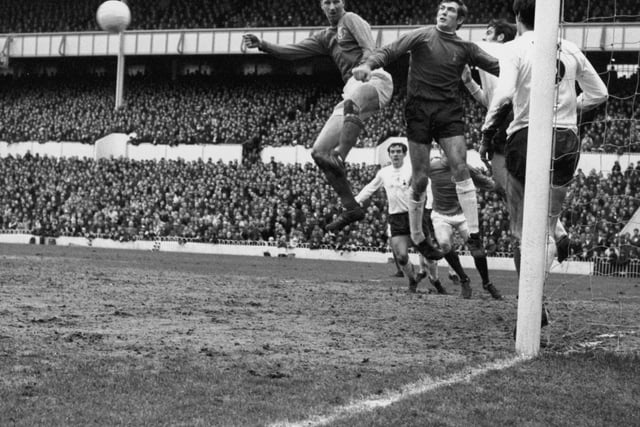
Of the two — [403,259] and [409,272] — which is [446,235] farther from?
[403,259]

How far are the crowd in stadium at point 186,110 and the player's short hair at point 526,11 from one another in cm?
3135

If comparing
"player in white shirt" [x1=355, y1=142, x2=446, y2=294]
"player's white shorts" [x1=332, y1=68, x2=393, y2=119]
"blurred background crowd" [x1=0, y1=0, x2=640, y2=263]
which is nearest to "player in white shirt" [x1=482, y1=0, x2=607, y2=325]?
"player's white shorts" [x1=332, y1=68, x2=393, y2=119]

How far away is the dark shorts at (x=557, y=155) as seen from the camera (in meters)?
7.58

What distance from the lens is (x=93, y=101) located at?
53781 millimetres

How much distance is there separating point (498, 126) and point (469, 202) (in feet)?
10.4

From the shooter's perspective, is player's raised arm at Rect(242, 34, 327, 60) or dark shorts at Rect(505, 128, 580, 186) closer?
dark shorts at Rect(505, 128, 580, 186)

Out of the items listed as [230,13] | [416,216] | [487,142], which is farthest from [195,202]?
[487,142]

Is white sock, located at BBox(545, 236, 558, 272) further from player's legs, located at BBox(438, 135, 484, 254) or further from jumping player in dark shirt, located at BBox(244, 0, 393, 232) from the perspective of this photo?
player's legs, located at BBox(438, 135, 484, 254)

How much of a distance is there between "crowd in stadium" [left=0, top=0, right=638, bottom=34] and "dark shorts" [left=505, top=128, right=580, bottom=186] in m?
34.4

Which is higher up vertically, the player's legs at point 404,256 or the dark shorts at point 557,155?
the dark shorts at point 557,155

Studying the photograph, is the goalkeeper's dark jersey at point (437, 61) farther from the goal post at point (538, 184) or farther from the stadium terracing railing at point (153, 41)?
the stadium terracing railing at point (153, 41)

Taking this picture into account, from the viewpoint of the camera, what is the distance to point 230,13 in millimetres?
52594

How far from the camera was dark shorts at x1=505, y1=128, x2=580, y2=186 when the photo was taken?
758 cm

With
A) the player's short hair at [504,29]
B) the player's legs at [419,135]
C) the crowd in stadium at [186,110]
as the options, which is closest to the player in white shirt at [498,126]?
the player's short hair at [504,29]
